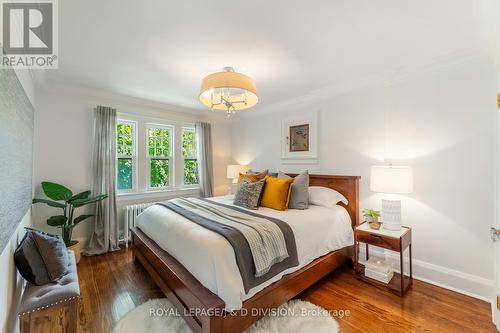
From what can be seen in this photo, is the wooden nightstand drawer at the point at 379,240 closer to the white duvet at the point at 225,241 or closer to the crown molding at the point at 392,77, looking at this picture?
the white duvet at the point at 225,241

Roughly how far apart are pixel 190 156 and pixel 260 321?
3349mm


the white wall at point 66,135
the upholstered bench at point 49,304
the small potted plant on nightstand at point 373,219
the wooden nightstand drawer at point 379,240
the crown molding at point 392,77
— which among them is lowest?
the upholstered bench at point 49,304

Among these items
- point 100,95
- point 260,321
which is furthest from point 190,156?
point 260,321

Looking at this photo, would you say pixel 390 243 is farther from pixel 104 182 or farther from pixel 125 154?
pixel 125 154

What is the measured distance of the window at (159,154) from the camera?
3941 millimetres

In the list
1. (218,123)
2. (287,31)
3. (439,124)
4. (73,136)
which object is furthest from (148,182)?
(439,124)

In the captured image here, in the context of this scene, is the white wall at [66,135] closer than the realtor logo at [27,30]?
No

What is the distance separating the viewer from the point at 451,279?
2.22 m

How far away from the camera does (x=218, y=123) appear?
192 inches

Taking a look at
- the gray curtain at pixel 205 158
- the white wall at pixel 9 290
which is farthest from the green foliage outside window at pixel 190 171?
the white wall at pixel 9 290

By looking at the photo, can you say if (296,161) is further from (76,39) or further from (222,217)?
(76,39)

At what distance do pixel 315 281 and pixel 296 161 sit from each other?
1.93 meters

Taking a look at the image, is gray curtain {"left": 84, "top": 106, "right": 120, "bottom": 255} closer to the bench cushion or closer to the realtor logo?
the realtor logo

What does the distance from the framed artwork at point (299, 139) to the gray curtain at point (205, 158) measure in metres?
1.55
